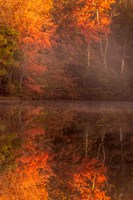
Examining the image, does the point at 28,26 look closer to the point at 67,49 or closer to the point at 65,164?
the point at 67,49

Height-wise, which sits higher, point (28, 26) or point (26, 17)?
point (26, 17)

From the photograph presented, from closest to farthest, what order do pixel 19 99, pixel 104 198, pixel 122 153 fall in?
1. pixel 104 198
2. pixel 122 153
3. pixel 19 99

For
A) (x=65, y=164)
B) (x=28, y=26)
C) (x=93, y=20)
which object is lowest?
(x=65, y=164)

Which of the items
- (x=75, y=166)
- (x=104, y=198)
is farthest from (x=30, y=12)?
(x=104, y=198)

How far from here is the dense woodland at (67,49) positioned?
140ft

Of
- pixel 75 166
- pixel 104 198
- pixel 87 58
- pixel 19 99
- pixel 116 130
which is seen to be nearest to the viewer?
pixel 104 198

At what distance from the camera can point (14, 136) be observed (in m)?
15.2

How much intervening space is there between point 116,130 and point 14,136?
15.1ft

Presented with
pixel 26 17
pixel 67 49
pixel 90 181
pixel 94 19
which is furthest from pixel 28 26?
pixel 90 181

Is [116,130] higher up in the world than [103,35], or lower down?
lower down

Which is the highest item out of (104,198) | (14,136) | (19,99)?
(104,198)

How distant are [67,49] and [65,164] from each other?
142ft

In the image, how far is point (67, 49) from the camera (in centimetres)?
5300

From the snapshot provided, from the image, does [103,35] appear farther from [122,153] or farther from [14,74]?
[122,153]
